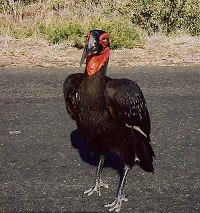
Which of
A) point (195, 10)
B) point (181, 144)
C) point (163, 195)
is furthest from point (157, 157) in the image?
point (195, 10)

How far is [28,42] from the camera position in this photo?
10.9m

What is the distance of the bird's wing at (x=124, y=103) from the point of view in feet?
13.6

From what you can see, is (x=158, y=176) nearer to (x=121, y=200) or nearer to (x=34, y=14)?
(x=121, y=200)

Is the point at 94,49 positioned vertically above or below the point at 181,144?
above

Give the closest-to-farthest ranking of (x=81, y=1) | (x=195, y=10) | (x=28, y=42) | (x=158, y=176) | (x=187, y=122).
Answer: (x=158, y=176) → (x=187, y=122) → (x=28, y=42) → (x=195, y=10) → (x=81, y=1)

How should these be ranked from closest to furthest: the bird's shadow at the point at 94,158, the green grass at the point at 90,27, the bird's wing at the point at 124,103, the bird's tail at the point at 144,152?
the bird's wing at the point at 124,103 < the bird's tail at the point at 144,152 < the bird's shadow at the point at 94,158 < the green grass at the point at 90,27

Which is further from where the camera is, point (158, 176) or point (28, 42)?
point (28, 42)

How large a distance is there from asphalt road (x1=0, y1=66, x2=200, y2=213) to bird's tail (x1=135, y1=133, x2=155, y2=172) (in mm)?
261

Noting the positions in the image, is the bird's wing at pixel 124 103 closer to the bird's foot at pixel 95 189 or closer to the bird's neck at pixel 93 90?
the bird's neck at pixel 93 90

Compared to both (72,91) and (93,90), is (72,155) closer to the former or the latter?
(72,91)

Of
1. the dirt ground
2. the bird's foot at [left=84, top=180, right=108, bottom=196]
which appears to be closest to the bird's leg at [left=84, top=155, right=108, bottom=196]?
the bird's foot at [left=84, top=180, right=108, bottom=196]

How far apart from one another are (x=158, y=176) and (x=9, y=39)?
6.77 meters

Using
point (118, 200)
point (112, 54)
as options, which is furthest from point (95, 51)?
point (112, 54)

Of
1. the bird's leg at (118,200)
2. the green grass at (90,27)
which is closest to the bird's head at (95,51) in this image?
the bird's leg at (118,200)
